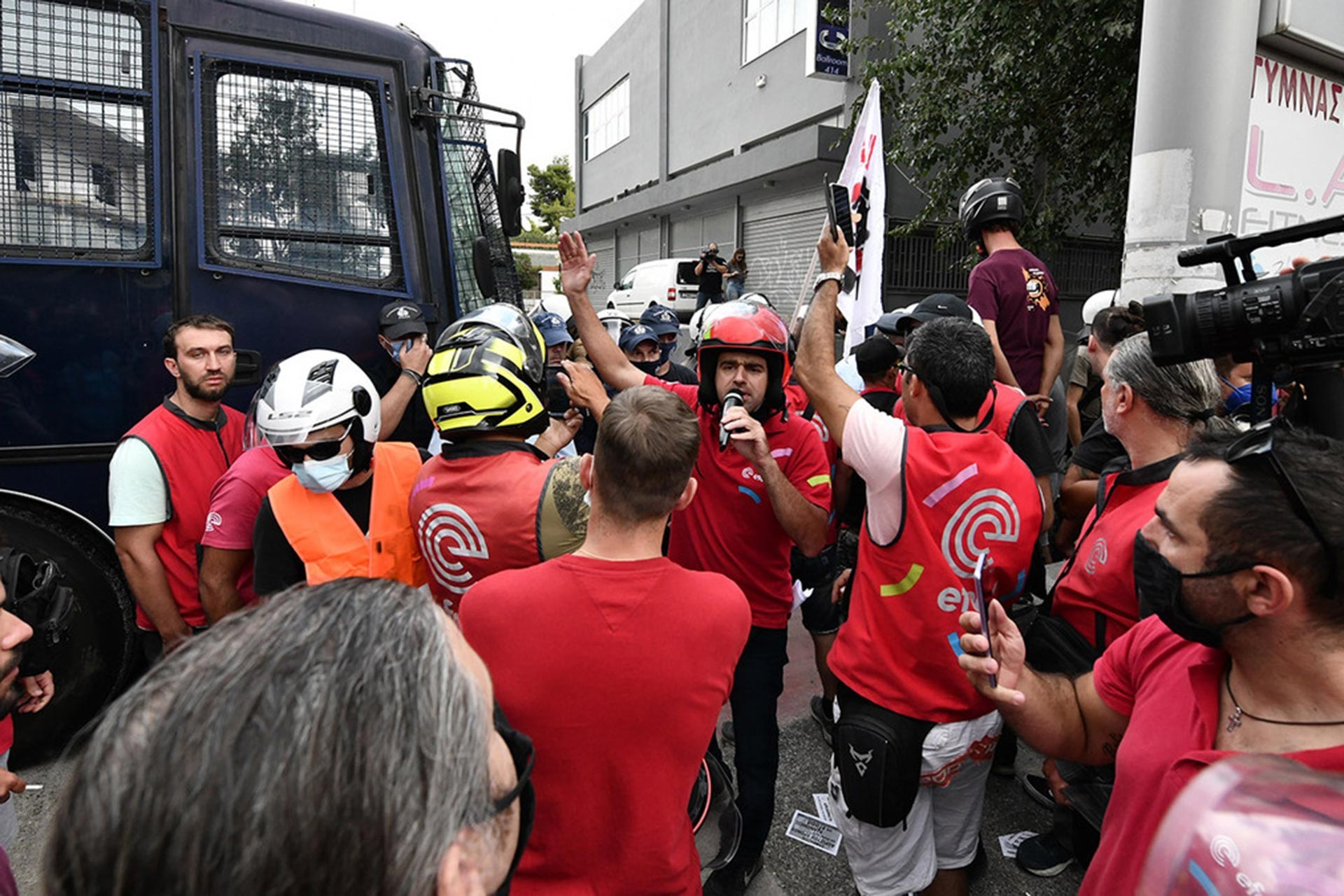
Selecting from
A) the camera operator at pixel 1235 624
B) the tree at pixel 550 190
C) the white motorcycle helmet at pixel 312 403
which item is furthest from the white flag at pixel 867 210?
the tree at pixel 550 190

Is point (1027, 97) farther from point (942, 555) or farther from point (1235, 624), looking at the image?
point (1235, 624)

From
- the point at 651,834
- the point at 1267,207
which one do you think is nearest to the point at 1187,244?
the point at 1267,207

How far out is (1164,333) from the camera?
171cm

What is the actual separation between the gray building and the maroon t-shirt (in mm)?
8775

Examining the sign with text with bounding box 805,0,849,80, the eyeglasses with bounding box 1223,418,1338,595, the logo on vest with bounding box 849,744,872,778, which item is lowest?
the logo on vest with bounding box 849,744,872,778

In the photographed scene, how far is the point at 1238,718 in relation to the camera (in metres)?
1.35

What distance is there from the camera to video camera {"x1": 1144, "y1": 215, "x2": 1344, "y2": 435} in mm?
1466

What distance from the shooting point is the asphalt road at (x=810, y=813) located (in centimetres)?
291

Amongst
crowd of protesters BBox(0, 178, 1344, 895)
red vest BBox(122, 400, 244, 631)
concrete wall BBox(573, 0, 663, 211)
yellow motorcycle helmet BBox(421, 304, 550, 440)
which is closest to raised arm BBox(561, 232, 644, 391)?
crowd of protesters BBox(0, 178, 1344, 895)

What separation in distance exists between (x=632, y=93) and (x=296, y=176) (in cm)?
2384

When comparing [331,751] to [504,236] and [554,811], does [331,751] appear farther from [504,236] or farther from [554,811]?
[504,236]

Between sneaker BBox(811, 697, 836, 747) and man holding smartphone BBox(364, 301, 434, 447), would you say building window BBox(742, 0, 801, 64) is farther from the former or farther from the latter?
sneaker BBox(811, 697, 836, 747)

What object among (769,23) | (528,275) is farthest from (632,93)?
(528,275)

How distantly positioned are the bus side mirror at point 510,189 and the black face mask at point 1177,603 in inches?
138
